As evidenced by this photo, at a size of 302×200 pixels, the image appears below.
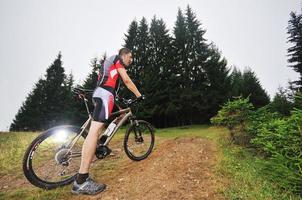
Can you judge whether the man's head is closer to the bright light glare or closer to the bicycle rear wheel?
the bicycle rear wheel

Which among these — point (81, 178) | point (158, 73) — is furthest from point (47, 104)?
point (81, 178)

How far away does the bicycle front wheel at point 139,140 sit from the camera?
17.8ft

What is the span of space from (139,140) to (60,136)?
1.99 m

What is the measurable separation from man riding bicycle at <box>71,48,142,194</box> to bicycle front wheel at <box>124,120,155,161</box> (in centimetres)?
138

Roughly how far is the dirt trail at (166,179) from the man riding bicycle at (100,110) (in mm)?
180

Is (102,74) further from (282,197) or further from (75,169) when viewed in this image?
(282,197)

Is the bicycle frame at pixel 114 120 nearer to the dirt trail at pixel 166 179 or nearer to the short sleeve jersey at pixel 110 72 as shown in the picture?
the short sleeve jersey at pixel 110 72

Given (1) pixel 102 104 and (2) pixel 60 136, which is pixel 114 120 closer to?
(1) pixel 102 104

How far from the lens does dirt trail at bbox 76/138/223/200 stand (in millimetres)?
3494

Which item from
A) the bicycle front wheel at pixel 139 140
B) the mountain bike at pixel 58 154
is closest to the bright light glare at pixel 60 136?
the mountain bike at pixel 58 154

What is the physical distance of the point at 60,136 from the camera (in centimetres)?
429

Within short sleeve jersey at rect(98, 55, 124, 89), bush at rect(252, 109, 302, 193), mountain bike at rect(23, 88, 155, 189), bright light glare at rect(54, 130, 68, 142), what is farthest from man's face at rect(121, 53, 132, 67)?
bush at rect(252, 109, 302, 193)

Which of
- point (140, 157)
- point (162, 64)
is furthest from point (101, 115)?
point (162, 64)

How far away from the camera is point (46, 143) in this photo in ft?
13.7
